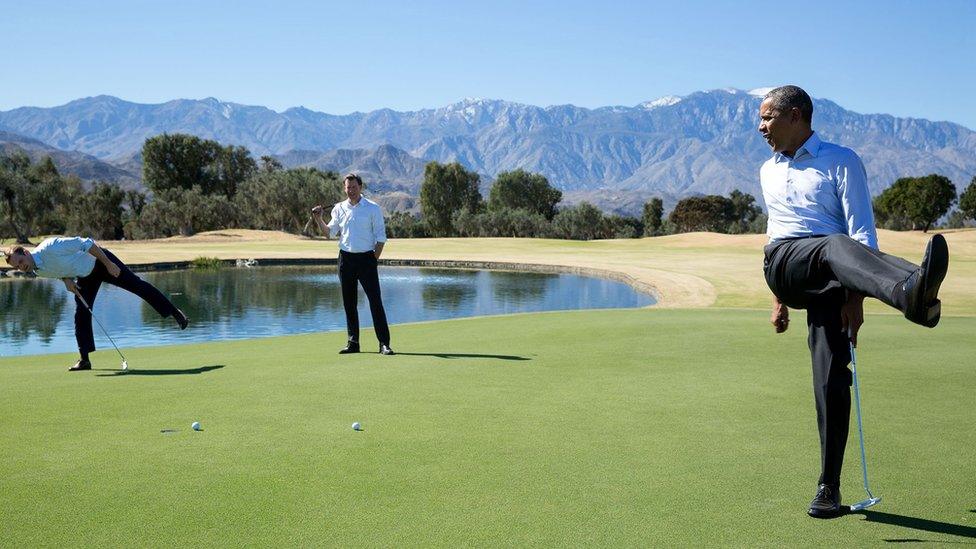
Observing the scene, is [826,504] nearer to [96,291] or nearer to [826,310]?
[826,310]

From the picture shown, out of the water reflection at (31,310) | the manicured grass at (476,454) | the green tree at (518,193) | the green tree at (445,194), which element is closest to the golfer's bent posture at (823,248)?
the manicured grass at (476,454)

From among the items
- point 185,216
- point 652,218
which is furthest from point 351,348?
point 652,218

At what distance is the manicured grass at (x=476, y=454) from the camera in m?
3.51

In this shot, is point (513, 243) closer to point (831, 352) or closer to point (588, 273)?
point (588, 273)

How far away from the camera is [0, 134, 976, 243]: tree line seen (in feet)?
231

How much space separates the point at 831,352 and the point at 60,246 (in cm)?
768

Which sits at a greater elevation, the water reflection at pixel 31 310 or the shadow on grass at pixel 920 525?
the shadow on grass at pixel 920 525

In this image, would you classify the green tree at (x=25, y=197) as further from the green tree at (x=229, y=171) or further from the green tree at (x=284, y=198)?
the green tree at (x=229, y=171)

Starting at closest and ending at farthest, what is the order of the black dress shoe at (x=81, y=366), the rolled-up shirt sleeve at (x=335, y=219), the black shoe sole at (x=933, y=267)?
the black shoe sole at (x=933, y=267) < the black dress shoe at (x=81, y=366) < the rolled-up shirt sleeve at (x=335, y=219)

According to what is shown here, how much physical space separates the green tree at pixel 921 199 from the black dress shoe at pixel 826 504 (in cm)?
9247

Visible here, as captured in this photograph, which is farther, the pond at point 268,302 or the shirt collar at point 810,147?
the pond at point 268,302

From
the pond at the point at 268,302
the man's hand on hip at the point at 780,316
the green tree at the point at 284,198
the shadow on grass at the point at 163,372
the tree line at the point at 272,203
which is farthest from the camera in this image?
the green tree at the point at 284,198

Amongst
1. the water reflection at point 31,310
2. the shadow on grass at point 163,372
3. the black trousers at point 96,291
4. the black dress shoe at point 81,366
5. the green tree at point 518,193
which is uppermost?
the green tree at point 518,193

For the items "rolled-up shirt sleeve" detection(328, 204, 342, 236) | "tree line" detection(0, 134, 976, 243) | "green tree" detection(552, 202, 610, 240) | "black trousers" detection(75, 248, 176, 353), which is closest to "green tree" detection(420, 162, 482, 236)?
"tree line" detection(0, 134, 976, 243)
